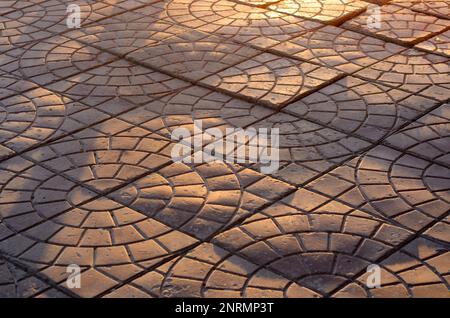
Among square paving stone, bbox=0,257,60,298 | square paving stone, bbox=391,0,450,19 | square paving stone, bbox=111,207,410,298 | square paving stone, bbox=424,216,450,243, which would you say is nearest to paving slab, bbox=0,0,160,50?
square paving stone, bbox=391,0,450,19

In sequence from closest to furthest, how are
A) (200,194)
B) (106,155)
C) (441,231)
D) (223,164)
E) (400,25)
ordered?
(441,231)
(200,194)
(223,164)
(106,155)
(400,25)

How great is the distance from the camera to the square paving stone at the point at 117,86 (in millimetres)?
5066

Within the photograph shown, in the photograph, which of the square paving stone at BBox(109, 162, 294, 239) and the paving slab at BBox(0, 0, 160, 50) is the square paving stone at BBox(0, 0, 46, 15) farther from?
the square paving stone at BBox(109, 162, 294, 239)

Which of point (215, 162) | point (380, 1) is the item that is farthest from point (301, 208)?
point (380, 1)

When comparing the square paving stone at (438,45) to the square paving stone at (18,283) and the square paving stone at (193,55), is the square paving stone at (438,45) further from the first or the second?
the square paving stone at (18,283)

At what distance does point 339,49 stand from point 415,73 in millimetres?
646

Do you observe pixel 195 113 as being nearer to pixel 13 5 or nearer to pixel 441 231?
pixel 441 231

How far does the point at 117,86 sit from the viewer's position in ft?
17.3

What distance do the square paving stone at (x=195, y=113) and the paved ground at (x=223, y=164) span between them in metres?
0.02

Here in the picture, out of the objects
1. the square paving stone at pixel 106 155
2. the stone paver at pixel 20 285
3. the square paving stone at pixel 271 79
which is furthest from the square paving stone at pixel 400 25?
the stone paver at pixel 20 285

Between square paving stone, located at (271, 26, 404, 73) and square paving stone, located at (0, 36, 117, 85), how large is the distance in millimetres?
1340

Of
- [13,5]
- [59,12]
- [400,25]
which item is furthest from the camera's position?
[13,5]

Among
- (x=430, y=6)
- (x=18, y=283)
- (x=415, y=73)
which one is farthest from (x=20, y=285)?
(x=430, y=6)

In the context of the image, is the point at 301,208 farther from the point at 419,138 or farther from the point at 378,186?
the point at 419,138
